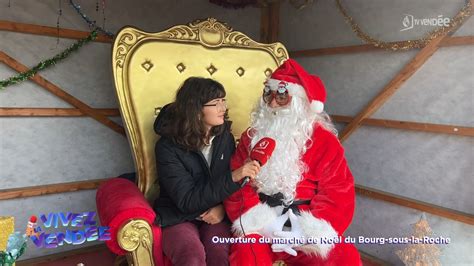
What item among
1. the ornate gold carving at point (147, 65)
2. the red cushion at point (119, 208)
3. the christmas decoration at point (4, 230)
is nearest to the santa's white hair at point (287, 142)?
the red cushion at point (119, 208)

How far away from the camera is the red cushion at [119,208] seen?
165 cm

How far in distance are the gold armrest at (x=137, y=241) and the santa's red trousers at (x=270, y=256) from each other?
38 centimetres

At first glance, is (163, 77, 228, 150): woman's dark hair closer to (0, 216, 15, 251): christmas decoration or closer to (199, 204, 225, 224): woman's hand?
(199, 204, 225, 224): woman's hand

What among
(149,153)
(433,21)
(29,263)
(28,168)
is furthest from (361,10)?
(29,263)

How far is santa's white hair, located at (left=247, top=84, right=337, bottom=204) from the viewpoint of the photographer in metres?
1.82

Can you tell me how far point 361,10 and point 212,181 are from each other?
202 cm

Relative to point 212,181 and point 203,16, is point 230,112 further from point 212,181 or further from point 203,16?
point 203,16

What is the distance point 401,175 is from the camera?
2.72 meters

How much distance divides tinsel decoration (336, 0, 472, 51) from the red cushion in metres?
2.00

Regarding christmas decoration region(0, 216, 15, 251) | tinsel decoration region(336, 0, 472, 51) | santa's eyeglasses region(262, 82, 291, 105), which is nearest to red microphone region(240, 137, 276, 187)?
santa's eyeglasses region(262, 82, 291, 105)

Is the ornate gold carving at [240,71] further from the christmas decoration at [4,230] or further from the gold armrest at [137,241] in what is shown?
the christmas decoration at [4,230]

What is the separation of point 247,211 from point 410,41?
5.65 ft

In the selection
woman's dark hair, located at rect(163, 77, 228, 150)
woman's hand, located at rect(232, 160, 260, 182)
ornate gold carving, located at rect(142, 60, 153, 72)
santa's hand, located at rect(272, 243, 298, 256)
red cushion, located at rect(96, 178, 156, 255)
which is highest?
ornate gold carving, located at rect(142, 60, 153, 72)

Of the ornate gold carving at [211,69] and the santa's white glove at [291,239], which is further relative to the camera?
the ornate gold carving at [211,69]
